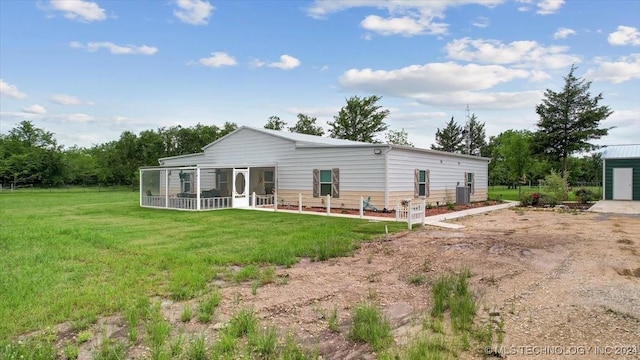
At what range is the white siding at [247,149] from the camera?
19.2 m

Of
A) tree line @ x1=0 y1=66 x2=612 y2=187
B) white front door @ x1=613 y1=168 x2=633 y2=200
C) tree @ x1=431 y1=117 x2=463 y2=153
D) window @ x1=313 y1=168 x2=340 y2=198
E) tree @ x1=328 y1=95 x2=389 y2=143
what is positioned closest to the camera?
window @ x1=313 y1=168 x2=340 y2=198

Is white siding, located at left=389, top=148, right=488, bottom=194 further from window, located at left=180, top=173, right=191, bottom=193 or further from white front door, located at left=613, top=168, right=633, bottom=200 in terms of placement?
window, located at left=180, top=173, right=191, bottom=193

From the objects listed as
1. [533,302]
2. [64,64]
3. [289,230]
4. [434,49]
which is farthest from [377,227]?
[64,64]

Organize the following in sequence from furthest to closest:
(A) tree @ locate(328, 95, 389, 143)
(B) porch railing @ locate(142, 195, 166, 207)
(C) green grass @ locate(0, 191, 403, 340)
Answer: (A) tree @ locate(328, 95, 389, 143)
(B) porch railing @ locate(142, 195, 166, 207)
(C) green grass @ locate(0, 191, 403, 340)

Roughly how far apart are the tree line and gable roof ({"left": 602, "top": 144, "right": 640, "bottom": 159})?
284cm

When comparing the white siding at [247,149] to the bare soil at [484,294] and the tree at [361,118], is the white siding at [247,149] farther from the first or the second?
the tree at [361,118]

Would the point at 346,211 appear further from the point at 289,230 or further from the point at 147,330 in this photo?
the point at 147,330

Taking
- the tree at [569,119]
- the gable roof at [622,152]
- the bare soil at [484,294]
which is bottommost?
the bare soil at [484,294]

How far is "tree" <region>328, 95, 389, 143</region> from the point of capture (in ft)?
141

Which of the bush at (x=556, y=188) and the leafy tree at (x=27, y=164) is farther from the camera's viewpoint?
the leafy tree at (x=27, y=164)

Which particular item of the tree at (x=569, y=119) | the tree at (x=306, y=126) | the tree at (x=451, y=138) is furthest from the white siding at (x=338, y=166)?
the tree at (x=451, y=138)

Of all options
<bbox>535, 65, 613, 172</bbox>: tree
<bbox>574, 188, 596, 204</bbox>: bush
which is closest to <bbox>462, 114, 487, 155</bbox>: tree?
<bbox>535, 65, 613, 172</bbox>: tree

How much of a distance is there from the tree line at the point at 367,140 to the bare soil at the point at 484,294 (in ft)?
73.7

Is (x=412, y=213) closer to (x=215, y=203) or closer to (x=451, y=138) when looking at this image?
(x=215, y=203)
